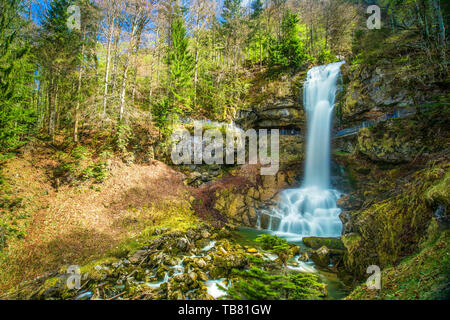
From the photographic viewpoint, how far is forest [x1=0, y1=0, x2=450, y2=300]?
471 cm

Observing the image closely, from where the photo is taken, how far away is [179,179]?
13.2 metres

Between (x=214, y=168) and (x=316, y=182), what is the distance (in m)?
8.67

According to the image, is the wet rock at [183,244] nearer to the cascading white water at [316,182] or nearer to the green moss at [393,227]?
the cascading white water at [316,182]

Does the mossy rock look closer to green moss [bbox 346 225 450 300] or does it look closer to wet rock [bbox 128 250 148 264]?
green moss [bbox 346 225 450 300]

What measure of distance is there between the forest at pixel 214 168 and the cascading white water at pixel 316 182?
0.40ft

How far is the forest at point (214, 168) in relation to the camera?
4.71 meters

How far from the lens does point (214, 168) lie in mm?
15094

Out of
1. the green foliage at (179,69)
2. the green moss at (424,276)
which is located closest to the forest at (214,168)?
the green moss at (424,276)

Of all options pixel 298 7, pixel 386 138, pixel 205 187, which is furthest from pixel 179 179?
Answer: pixel 298 7

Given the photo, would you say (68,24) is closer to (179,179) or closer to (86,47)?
(86,47)

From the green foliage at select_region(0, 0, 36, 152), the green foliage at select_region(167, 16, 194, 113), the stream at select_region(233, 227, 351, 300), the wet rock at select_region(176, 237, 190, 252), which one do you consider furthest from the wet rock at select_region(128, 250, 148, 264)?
the green foliage at select_region(167, 16, 194, 113)

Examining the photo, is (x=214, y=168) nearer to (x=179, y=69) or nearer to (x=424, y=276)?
(x=179, y=69)

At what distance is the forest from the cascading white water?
4.8 inches
